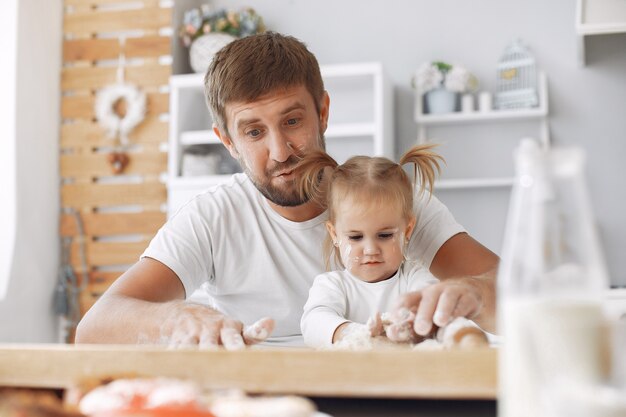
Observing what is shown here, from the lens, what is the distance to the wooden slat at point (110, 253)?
407cm

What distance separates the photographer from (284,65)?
1.85 meters

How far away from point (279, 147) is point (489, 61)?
7.84 feet

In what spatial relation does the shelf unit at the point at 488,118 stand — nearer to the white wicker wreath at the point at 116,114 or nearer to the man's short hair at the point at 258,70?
the white wicker wreath at the point at 116,114

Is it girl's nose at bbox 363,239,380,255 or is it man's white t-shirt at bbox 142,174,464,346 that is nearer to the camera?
girl's nose at bbox 363,239,380,255

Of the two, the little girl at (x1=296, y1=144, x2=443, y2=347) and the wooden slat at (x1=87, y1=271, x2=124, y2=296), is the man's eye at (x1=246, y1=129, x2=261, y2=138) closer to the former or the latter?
the little girl at (x1=296, y1=144, x2=443, y2=347)

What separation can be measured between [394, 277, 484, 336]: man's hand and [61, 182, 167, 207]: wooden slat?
3107 mm

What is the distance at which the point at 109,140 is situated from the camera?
4.19 metres

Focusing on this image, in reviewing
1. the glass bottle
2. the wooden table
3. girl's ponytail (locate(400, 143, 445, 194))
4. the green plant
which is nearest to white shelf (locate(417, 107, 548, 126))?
the green plant

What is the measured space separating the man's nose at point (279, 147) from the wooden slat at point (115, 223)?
2.30 meters

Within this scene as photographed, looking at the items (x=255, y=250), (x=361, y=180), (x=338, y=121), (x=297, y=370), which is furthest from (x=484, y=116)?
(x=297, y=370)

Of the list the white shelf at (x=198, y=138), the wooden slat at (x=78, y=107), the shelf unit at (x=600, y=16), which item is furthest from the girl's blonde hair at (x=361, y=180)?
the wooden slat at (x=78, y=107)

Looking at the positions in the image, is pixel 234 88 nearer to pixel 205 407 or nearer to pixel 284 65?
pixel 284 65

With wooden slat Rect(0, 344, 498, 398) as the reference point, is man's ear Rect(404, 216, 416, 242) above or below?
below

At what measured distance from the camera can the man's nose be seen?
1.83 metres
